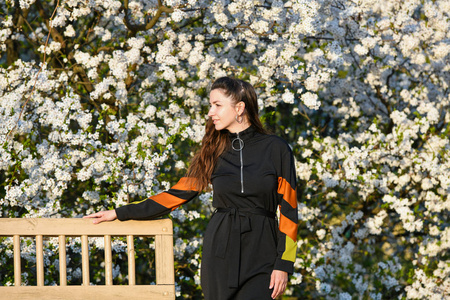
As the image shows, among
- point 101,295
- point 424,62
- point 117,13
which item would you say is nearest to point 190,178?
point 101,295

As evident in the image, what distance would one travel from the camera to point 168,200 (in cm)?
353

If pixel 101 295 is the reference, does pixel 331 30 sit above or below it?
above

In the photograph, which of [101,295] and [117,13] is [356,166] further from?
[101,295]

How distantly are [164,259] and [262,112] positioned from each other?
305 centimetres

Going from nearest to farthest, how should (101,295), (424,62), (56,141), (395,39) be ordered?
(101,295) → (56,141) → (395,39) → (424,62)

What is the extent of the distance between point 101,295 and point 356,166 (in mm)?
3399

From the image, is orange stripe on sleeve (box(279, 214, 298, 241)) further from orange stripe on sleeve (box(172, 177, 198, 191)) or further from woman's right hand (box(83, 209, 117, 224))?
woman's right hand (box(83, 209, 117, 224))

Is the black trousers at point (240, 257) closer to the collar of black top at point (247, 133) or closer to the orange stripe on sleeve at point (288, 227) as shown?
the orange stripe on sleeve at point (288, 227)

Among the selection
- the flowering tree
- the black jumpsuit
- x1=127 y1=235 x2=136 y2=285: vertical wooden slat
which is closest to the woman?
the black jumpsuit

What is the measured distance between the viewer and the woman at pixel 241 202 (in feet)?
10.6

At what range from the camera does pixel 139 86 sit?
6.25 m

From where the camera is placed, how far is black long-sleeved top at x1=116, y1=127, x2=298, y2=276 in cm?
323

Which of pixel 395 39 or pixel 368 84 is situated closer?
pixel 395 39

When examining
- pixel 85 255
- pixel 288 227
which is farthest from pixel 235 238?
pixel 85 255
